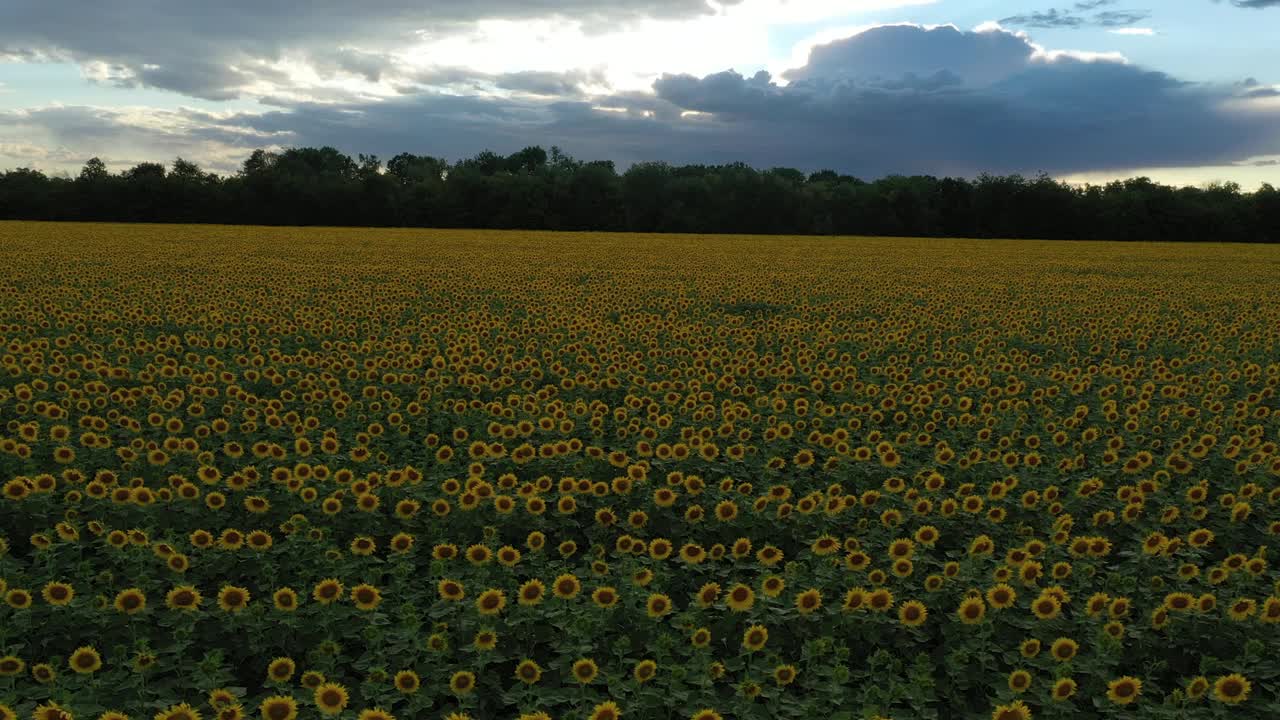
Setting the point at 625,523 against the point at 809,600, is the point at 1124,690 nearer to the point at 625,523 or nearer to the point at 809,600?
the point at 809,600

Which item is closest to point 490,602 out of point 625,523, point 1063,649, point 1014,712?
point 625,523

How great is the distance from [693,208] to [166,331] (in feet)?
Result: 210

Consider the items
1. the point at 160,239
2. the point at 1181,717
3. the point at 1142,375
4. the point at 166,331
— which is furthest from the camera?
the point at 160,239

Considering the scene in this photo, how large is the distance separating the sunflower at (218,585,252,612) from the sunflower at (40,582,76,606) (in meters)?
0.78

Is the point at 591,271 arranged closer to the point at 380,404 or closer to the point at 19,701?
the point at 380,404

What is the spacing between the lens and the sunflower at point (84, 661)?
13.6ft

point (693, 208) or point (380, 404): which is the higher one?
point (693, 208)

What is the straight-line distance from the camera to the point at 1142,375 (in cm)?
1243

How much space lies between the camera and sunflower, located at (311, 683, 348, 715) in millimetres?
3854

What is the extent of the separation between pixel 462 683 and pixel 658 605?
1181mm

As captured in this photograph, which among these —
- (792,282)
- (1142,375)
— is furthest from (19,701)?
(792,282)

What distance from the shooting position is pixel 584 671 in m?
4.20

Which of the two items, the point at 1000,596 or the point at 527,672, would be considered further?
the point at 1000,596

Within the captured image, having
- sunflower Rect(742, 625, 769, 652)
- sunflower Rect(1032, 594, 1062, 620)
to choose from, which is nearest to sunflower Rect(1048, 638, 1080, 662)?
sunflower Rect(1032, 594, 1062, 620)
